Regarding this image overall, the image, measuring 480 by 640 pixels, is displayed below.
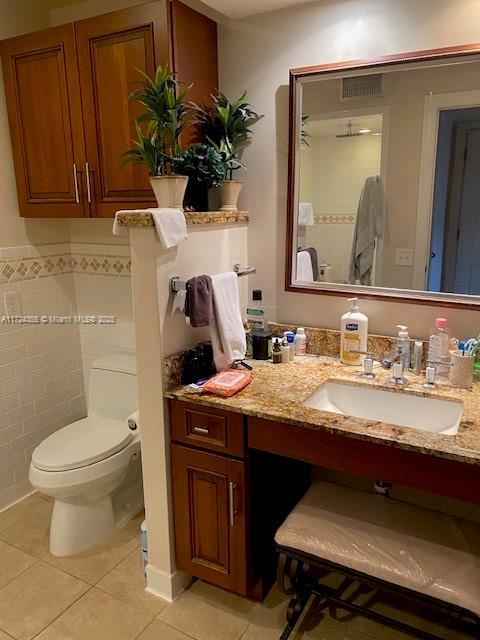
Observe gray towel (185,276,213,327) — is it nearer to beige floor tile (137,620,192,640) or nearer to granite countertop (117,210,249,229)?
granite countertop (117,210,249,229)

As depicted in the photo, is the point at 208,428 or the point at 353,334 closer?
the point at 208,428

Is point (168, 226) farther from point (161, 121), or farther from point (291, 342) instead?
point (291, 342)

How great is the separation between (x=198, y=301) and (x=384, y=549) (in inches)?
38.9

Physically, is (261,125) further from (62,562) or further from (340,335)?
(62,562)

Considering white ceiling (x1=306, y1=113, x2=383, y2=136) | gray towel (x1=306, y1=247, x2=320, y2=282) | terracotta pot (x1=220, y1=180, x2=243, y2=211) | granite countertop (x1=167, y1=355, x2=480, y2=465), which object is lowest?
granite countertop (x1=167, y1=355, x2=480, y2=465)

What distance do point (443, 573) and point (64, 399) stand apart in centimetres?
209

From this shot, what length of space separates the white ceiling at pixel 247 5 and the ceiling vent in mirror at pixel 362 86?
34 cm

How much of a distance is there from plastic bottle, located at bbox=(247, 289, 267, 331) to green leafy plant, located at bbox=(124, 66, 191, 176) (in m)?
0.65

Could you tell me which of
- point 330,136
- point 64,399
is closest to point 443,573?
point 330,136

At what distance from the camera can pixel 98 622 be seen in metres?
1.81

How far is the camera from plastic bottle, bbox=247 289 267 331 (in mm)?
2123

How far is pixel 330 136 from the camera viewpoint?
6.09 ft

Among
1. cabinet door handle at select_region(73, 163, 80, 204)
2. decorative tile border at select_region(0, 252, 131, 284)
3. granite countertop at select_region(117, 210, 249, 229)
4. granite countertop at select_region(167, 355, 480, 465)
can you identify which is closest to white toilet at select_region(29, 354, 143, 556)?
decorative tile border at select_region(0, 252, 131, 284)

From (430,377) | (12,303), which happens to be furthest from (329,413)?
(12,303)
